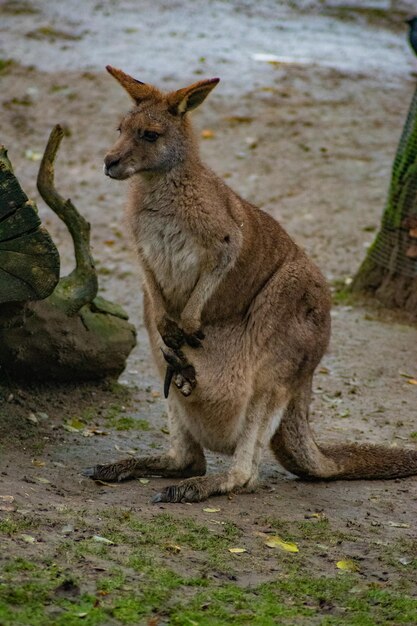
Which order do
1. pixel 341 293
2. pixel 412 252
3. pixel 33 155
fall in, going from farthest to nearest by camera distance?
pixel 33 155 → pixel 341 293 → pixel 412 252

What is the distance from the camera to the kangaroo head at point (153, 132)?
534cm

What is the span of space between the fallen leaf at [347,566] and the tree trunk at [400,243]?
439 centimetres

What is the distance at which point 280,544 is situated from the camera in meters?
4.89

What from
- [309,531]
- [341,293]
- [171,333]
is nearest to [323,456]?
[309,531]

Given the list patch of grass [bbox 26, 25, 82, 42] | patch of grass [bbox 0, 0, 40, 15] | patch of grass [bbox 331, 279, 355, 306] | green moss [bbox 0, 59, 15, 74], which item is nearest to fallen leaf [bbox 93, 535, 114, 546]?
patch of grass [bbox 331, 279, 355, 306]

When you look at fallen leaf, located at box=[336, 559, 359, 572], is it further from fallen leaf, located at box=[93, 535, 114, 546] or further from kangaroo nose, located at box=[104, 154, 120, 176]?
kangaroo nose, located at box=[104, 154, 120, 176]

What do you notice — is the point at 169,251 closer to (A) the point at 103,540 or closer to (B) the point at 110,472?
(B) the point at 110,472

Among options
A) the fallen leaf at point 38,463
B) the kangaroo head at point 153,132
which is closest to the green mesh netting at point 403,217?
the kangaroo head at point 153,132

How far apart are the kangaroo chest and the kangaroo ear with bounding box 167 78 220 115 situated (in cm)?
54

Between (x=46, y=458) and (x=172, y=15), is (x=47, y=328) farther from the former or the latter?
(x=172, y=15)

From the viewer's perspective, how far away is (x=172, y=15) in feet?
55.8

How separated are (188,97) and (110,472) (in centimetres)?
191

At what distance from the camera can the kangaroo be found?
5.46 m

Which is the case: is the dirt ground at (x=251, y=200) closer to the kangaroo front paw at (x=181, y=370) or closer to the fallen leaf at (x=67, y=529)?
the fallen leaf at (x=67, y=529)
